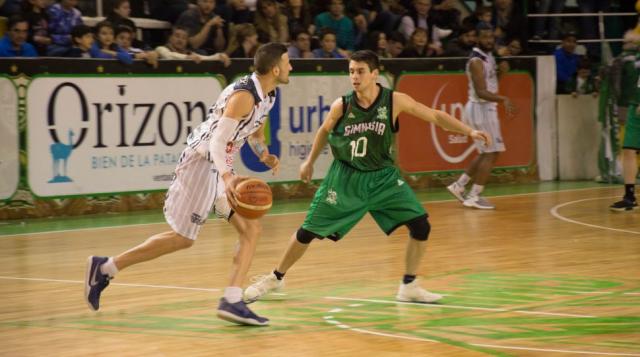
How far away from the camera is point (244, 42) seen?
59.2 feet

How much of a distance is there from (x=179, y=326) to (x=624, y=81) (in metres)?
11.2

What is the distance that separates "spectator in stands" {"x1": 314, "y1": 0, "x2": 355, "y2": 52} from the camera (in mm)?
19969

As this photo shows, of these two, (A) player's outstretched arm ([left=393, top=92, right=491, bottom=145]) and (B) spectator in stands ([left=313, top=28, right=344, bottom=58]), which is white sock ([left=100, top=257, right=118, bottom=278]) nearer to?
(A) player's outstretched arm ([left=393, top=92, right=491, bottom=145])

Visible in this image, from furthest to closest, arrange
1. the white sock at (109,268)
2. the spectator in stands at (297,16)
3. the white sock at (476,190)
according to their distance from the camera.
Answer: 1. the spectator in stands at (297,16)
2. the white sock at (476,190)
3. the white sock at (109,268)

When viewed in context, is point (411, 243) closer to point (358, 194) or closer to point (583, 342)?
point (358, 194)

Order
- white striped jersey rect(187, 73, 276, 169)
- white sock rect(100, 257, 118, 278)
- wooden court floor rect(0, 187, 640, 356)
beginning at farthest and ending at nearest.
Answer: white sock rect(100, 257, 118, 278)
white striped jersey rect(187, 73, 276, 169)
wooden court floor rect(0, 187, 640, 356)

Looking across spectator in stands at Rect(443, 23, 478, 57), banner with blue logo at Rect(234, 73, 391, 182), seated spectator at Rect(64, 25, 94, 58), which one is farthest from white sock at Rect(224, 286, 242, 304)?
spectator in stands at Rect(443, 23, 478, 57)

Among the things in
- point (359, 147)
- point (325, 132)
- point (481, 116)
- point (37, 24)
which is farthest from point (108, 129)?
point (359, 147)

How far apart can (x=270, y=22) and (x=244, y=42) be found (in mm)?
1114

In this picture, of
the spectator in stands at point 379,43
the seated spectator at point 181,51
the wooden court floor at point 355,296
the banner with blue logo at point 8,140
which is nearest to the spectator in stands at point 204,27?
the seated spectator at point 181,51

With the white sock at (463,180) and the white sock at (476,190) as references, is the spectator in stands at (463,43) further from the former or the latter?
the white sock at (476,190)

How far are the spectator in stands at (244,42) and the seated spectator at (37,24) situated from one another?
3023mm

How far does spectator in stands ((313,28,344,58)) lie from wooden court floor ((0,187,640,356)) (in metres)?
4.46

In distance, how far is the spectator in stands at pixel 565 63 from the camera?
21.4 meters
